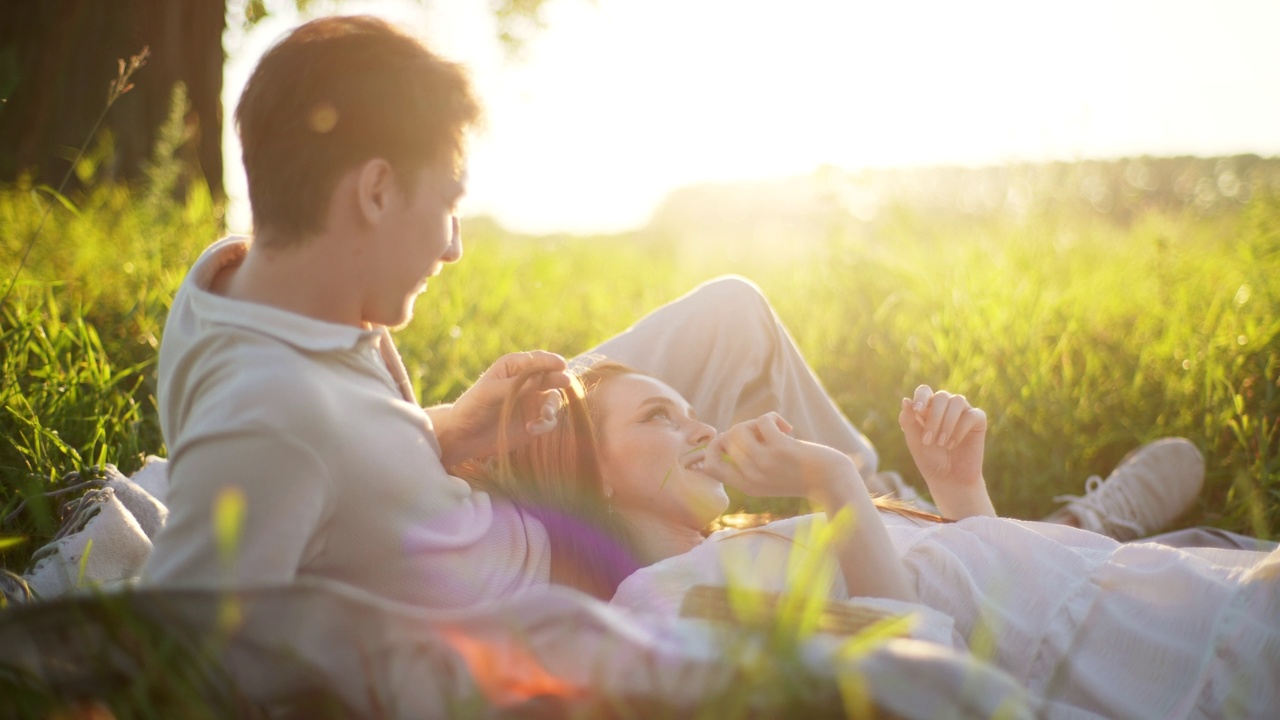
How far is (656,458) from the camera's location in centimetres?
237

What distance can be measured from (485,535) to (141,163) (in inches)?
187

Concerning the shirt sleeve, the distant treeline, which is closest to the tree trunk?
the distant treeline

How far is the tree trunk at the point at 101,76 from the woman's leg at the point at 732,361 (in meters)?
3.41

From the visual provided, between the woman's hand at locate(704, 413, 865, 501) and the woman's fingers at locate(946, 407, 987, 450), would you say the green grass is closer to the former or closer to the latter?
the woman's fingers at locate(946, 407, 987, 450)

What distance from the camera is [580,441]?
2404mm

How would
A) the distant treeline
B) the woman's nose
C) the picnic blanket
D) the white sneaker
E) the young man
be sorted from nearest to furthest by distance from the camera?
1. the picnic blanket
2. the young man
3. the woman's nose
4. the white sneaker
5. the distant treeline

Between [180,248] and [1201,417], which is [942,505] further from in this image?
[180,248]

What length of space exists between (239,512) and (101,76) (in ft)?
16.6

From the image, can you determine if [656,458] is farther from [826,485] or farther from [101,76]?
[101,76]

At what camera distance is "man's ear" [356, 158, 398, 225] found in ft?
5.16

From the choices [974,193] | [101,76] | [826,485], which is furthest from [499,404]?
[974,193]

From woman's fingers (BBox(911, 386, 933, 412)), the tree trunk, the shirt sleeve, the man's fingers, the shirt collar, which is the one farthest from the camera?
the tree trunk

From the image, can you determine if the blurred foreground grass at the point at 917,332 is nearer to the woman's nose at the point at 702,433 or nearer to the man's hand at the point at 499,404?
the man's hand at the point at 499,404

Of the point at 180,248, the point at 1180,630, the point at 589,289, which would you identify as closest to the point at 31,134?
the point at 180,248
